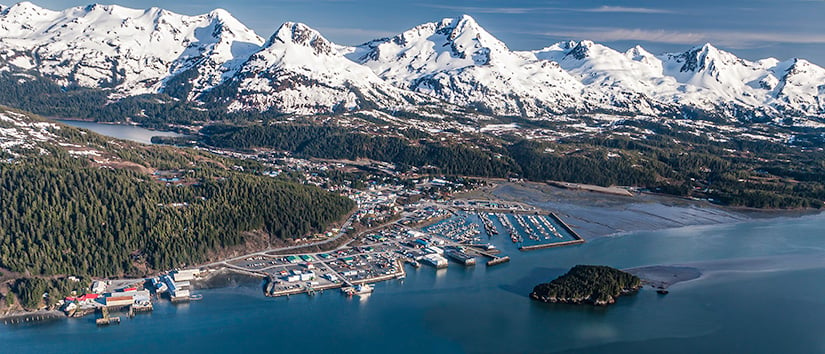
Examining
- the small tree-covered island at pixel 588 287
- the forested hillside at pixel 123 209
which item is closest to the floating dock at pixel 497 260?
the small tree-covered island at pixel 588 287

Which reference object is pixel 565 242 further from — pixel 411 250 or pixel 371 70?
pixel 371 70

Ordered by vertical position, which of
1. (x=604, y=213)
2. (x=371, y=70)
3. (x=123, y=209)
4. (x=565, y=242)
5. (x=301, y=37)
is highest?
(x=301, y=37)

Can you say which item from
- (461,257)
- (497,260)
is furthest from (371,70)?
(497,260)

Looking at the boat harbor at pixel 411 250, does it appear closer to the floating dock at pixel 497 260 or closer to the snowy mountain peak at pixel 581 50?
the floating dock at pixel 497 260

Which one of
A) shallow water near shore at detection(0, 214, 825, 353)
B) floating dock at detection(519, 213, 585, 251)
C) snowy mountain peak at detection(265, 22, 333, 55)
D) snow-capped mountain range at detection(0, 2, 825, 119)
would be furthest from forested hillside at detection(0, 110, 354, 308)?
snowy mountain peak at detection(265, 22, 333, 55)

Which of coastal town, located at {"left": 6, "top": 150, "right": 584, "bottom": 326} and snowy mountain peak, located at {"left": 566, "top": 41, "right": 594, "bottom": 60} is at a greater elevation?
snowy mountain peak, located at {"left": 566, "top": 41, "right": 594, "bottom": 60}

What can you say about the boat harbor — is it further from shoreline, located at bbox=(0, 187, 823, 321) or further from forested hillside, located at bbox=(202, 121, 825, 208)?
forested hillside, located at bbox=(202, 121, 825, 208)

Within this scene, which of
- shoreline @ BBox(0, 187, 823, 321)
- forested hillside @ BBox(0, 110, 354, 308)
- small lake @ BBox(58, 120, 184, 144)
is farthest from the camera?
small lake @ BBox(58, 120, 184, 144)
